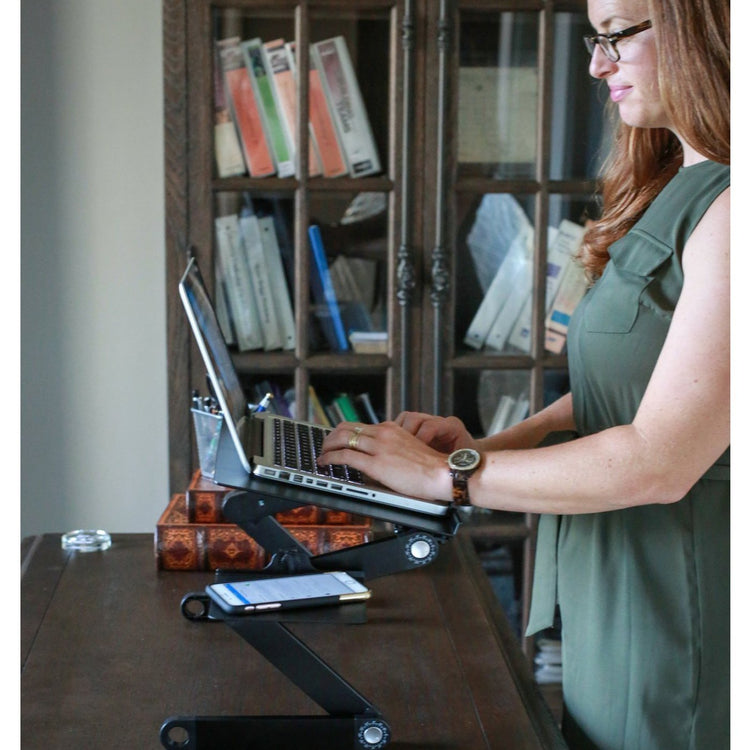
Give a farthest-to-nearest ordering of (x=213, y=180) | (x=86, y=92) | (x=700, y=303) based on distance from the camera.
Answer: (x=86, y=92) → (x=213, y=180) → (x=700, y=303)

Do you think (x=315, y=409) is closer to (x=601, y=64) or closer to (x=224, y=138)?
(x=224, y=138)

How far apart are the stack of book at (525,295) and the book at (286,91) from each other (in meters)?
0.50

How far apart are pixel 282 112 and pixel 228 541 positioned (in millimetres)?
1259

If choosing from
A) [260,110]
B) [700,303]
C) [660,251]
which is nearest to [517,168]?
[260,110]

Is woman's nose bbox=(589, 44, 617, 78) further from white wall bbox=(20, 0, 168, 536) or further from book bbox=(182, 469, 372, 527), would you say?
white wall bbox=(20, 0, 168, 536)

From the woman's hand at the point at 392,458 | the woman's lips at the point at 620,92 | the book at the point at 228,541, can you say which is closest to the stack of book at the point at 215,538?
the book at the point at 228,541

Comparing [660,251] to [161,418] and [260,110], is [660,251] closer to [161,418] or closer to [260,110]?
[260,110]

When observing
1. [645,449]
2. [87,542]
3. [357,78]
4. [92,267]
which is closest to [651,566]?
[645,449]

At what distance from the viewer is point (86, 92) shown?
2793mm

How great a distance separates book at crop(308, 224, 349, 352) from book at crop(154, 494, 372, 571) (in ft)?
3.35

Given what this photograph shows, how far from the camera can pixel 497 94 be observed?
258cm

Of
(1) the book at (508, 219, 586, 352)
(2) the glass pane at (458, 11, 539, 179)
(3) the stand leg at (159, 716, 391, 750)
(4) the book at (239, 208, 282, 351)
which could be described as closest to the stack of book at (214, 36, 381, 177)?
(4) the book at (239, 208, 282, 351)

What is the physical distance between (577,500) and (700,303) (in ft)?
0.83

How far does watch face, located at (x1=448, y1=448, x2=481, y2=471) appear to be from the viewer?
1241mm
